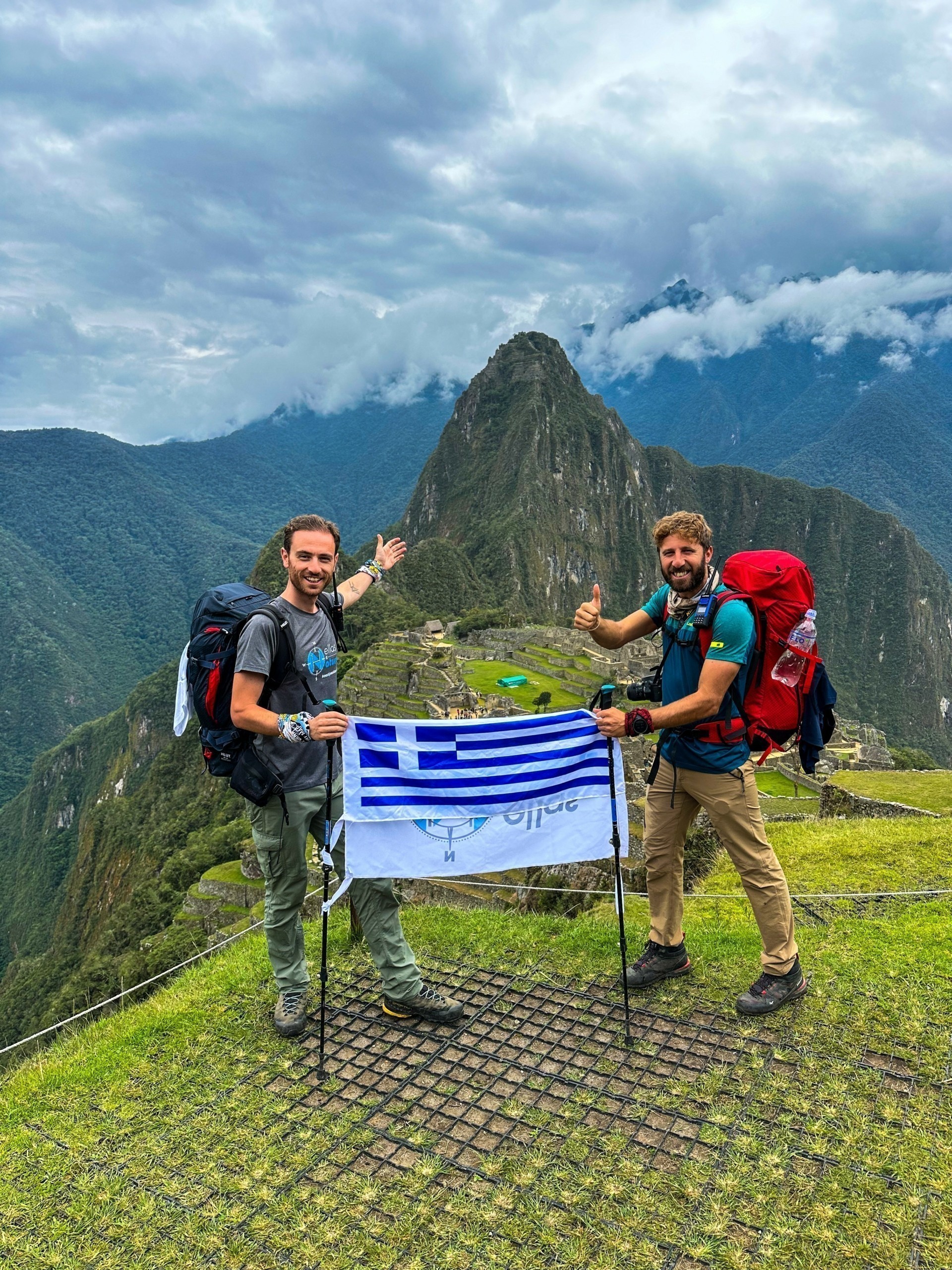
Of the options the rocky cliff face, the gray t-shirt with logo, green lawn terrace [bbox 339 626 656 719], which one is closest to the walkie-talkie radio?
the gray t-shirt with logo

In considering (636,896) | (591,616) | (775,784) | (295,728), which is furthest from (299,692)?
(775,784)

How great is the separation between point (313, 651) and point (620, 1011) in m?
2.83

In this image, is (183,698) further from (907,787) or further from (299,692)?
(907,787)

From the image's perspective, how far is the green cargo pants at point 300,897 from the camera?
4121 mm

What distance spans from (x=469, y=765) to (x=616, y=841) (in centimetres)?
99

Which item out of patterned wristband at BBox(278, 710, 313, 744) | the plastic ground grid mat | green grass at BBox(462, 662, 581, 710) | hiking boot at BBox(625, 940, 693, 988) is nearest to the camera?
the plastic ground grid mat

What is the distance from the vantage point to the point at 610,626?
4.66m

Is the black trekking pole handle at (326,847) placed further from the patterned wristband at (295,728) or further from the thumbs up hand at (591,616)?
the thumbs up hand at (591,616)

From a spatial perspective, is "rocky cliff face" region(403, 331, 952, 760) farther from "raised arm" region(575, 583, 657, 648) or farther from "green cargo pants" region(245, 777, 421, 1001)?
"green cargo pants" region(245, 777, 421, 1001)

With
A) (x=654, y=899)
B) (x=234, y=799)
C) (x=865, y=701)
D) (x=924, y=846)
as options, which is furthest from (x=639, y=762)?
(x=865, y=701)

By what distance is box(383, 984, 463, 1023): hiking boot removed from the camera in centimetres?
424

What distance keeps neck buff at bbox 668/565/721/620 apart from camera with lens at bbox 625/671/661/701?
1.37ft

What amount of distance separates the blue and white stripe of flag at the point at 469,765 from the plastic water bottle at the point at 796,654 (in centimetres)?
111

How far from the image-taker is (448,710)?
35500 millimetres
